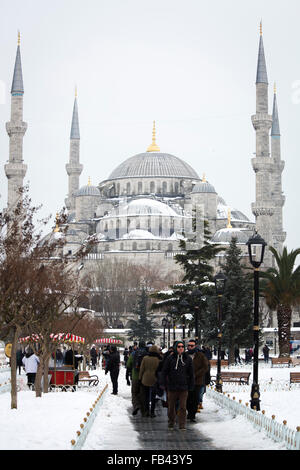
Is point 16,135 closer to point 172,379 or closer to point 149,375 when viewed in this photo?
point 149,375

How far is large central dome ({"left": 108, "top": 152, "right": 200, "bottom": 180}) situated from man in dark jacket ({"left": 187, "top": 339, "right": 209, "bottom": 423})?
92.4 meters

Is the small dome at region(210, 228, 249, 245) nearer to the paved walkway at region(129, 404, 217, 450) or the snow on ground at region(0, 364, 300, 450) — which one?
the snow on ground at region(0, 364, 300, 450)

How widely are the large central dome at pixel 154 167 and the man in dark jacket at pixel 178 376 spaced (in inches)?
3699

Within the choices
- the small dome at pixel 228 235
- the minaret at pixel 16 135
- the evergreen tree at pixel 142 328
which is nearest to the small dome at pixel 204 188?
the small dome at pixel 228 235

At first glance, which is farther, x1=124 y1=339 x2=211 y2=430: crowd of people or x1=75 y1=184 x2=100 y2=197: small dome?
x1=75 y1=184 x2=100 y2=197: small dome

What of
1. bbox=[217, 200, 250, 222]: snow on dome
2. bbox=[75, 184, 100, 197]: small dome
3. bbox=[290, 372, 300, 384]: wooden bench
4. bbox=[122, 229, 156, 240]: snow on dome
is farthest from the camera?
bbox=[217, 200, 250, 222]: snow on dome

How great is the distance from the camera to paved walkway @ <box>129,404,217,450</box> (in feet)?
35.8

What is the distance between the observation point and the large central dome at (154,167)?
4235 inches

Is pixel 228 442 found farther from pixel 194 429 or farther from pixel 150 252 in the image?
pixel 150 252

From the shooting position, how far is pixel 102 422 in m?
13.6

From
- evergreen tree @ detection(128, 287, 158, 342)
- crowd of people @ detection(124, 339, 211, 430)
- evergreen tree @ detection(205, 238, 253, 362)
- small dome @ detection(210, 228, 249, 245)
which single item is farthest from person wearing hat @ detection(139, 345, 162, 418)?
small dome @ detection(210, 228, 249, 245)

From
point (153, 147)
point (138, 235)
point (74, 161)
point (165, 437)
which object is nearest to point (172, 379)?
point (165, 437)
